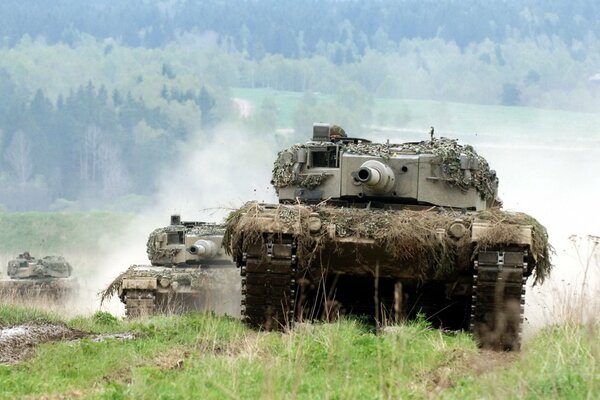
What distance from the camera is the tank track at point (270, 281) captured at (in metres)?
15.6

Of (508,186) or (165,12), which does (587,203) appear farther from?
(165,12)

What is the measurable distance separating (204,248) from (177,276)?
2.46 m

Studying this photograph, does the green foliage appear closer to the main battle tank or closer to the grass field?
the grass field

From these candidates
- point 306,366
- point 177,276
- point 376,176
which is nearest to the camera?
point 306,366

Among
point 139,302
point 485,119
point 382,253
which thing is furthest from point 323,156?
point 485,119

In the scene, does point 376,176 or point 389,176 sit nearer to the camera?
point 376,176

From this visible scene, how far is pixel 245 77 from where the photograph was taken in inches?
3398

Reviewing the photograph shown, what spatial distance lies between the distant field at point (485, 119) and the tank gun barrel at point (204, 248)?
3105 centimetres

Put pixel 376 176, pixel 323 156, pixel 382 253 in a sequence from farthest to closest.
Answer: pixel 323 156, pixel 376 176, pixel 382 253

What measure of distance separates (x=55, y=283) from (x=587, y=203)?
20.1 metres

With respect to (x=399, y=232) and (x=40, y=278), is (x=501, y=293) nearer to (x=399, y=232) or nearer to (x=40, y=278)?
(x=399, y=232)

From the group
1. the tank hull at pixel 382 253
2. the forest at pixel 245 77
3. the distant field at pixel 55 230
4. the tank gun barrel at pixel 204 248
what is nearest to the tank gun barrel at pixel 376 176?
the tank hull at pixel 382 253

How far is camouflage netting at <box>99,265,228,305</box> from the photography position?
21.1 metres

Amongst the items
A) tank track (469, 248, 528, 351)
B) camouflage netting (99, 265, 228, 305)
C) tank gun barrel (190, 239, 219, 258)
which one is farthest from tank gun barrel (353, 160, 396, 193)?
tank gun barrel (190, 239, 219, 258)
